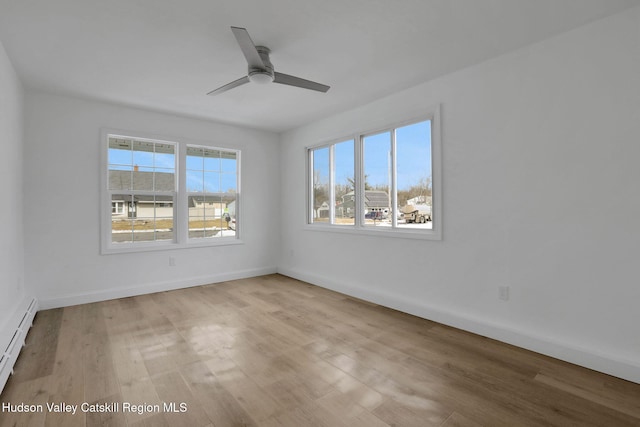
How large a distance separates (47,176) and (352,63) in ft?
12.4

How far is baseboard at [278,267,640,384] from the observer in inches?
87.7

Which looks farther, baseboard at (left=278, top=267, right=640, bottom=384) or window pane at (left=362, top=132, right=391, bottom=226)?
window pane at (left=362, top=132, right=391, bottom=226)

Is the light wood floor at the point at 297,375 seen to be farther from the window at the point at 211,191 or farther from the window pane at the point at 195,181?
the window pane at the point at 195,181

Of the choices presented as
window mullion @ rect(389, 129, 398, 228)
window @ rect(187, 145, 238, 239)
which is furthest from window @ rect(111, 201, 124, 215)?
window mullion @ rect(389, 129, 398, 228)

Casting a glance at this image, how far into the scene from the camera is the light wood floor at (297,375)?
182cm

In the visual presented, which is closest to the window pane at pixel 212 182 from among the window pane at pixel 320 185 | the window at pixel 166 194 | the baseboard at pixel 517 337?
the window at pixel 166 194

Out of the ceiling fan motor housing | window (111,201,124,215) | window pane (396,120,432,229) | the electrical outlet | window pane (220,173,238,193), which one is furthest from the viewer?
window pane (220,173,238,193)

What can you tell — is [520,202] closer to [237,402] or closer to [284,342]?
[284,342]

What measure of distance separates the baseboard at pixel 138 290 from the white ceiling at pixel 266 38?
8.17 feet

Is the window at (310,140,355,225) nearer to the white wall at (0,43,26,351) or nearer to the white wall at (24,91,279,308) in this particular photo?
the white wall at (24,91,279,308)

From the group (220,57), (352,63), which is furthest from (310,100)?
(220,57)

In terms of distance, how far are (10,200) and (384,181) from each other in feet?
12.9

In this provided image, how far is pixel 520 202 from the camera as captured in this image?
8.95ft

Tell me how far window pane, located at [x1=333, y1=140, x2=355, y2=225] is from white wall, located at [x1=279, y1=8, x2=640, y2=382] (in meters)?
1.01
